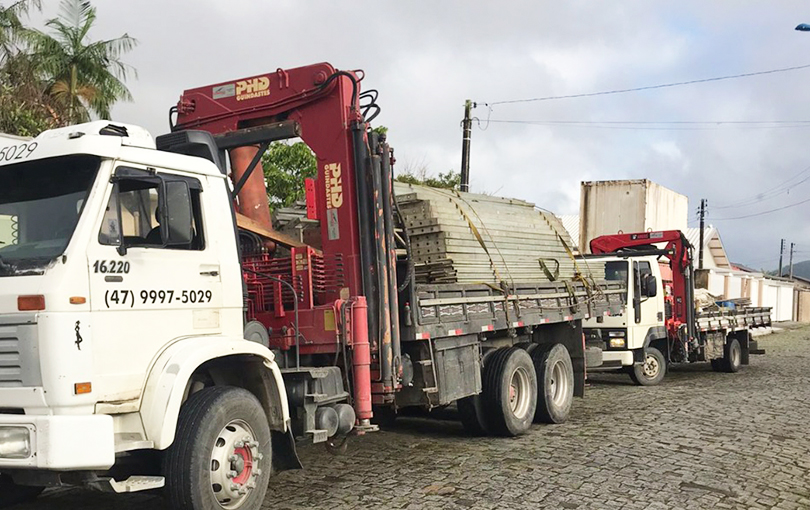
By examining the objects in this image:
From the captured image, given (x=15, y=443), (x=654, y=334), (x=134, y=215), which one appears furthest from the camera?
(x=654, y=334)

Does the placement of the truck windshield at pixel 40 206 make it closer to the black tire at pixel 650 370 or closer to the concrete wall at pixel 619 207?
the black tire at pixel 650 370

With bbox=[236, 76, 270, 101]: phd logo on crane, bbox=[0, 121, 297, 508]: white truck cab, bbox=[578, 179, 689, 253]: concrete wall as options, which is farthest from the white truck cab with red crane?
bbox=[0, 121, 297, 508]: white truck cab

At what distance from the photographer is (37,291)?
4.39m

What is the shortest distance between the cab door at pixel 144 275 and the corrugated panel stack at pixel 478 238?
2.74 m

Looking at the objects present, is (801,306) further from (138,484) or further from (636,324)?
(138,484)

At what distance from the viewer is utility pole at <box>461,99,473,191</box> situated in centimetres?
2009

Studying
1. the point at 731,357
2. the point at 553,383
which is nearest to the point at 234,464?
the point at 553,383

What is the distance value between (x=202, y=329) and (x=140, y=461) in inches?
36.6

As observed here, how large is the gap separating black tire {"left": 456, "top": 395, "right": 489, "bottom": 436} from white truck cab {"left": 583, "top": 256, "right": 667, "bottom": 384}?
4241mm

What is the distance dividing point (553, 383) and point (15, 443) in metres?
6.97

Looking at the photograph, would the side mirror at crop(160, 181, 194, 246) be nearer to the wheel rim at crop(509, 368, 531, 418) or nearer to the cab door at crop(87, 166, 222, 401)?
the cab door at crop(87, 166, 222, 401)

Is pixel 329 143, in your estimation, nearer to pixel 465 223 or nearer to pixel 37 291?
pixel 465 223

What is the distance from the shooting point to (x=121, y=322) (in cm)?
476

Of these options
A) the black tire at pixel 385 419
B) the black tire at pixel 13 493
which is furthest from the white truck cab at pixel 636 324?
the black tire at pixel 13 493
